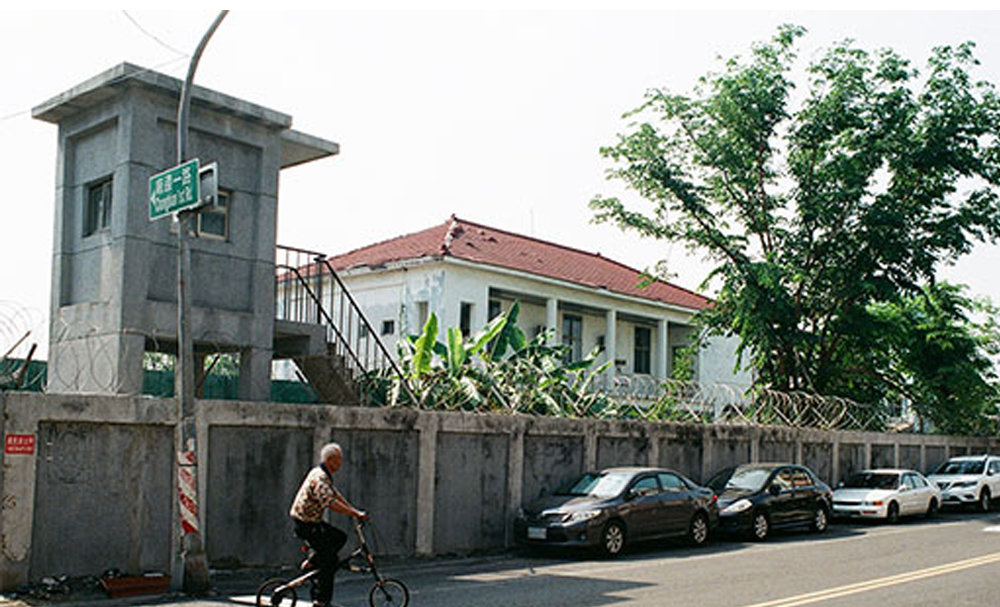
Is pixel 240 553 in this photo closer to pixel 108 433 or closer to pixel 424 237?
pixel 108 433

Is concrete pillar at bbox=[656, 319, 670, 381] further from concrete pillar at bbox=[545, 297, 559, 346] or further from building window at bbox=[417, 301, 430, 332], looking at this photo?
building window at bbox=[417, 301, 430, 332]

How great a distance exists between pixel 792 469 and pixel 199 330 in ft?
41.7

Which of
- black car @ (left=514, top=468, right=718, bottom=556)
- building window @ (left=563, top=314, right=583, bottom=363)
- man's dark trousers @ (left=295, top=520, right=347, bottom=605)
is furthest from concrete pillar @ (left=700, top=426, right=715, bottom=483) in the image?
man's dark trousers @ (left=295, top=520, right=347, bottom=605)

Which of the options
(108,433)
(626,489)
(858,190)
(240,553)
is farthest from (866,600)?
(858,190)

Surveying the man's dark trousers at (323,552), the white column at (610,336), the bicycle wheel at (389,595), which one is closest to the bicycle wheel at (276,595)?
the man's dark trousers at (323,552)

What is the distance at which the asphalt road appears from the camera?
40.7ft

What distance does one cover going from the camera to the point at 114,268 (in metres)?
16.0

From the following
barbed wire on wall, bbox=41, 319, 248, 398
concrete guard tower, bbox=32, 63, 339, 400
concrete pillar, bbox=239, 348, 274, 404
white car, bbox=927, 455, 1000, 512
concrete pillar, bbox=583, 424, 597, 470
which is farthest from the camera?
white car, bbox=927, 455, 1000, 512

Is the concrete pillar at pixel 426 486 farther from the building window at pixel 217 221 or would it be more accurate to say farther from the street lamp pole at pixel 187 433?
the street lamp pole at pixel 187 433

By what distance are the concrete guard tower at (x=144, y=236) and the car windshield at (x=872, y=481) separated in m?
15.8

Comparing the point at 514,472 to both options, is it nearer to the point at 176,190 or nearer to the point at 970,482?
the point at 176,190

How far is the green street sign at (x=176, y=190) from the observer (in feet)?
41.3

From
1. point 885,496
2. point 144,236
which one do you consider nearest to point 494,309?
point 885,496

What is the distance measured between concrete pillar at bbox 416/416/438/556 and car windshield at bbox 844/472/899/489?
13210mm
